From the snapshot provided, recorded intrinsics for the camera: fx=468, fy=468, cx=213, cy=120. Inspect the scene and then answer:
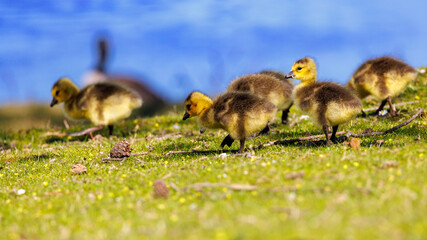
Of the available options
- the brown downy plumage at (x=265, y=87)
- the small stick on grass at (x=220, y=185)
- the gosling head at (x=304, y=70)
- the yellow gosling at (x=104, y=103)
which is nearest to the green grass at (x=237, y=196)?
the small stick on grass at (x=220, y=185)

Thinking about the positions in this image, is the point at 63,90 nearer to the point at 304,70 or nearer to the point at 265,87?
the point at 265,87

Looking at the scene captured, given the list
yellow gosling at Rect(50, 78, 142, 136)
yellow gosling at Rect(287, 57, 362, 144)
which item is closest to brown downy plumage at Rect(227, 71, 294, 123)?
yellow gosling at Rect(287, 57, 362, 144)

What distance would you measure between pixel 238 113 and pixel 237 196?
8.73 ft

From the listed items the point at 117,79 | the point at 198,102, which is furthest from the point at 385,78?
the point at 117,79

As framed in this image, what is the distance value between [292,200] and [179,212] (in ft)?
3.81

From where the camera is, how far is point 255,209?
4.61 metres

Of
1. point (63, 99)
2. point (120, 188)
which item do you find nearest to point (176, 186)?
point (120, 188)

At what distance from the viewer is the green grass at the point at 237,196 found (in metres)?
4.09

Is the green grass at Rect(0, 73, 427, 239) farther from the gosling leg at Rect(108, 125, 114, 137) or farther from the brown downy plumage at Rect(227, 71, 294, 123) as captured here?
the gosling leg at Rect(108, 125, 114, 137)

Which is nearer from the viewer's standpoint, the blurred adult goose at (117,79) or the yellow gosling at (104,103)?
the yellow gosling at (104,103)

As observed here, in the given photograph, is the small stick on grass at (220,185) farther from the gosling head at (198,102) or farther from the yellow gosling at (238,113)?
the gosling head at (198,102)

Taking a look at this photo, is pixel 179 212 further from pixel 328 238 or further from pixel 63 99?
pixel 63 99

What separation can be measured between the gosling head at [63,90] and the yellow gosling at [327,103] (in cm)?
673

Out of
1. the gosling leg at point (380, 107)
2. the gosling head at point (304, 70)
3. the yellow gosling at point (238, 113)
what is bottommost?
the gosling leg at point (380, 107)
